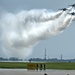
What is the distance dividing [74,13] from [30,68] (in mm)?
23064

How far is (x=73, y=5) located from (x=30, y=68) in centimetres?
2204

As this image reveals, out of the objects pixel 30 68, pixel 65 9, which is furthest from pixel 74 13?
pixel 30 68

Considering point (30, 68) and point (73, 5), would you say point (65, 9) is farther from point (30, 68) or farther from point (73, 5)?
point (30, 68)

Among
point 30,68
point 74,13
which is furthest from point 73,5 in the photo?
point 30,68

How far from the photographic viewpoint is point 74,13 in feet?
258

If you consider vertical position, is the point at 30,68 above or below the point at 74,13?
below

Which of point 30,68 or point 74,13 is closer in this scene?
point 30,68

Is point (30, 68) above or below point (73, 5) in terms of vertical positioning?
below

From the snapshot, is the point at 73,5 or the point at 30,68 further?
the point at 73,5

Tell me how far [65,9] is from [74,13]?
110 inches

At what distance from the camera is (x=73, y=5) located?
75375 millimetres

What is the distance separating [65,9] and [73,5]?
4.50 metres

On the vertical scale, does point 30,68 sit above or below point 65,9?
below

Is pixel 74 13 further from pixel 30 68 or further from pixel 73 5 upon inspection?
pixel 30 68
